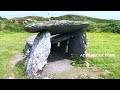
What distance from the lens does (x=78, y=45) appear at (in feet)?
41.8

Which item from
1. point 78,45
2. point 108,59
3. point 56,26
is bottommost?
point 108,59

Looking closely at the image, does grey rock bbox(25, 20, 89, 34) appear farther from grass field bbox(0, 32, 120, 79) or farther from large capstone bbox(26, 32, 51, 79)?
grass field bbox(0, 32, 120, 79)

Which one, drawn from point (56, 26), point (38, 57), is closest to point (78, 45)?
point (56, 26)

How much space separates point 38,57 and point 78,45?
2.60m

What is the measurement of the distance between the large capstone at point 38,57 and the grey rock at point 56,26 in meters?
0.33

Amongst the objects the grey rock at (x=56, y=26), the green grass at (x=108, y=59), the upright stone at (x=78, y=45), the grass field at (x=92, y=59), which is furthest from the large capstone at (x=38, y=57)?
the green grass at (x=108, y=59)

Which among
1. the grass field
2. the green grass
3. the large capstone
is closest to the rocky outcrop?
the large capstone

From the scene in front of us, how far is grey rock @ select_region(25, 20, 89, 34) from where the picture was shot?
441 inches

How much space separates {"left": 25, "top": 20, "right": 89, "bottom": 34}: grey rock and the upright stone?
32 cm

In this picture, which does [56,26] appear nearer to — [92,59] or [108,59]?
[92,59]

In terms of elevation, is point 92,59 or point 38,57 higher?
point 38,57

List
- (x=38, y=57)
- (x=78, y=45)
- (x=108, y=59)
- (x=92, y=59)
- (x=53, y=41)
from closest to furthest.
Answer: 1. (x=38, y=57)
2. (x=53, y=41)
3. (x=78, y=45)
4. (x=92, y=59)
5. (x=108, y=59)

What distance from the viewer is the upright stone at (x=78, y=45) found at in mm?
12502
